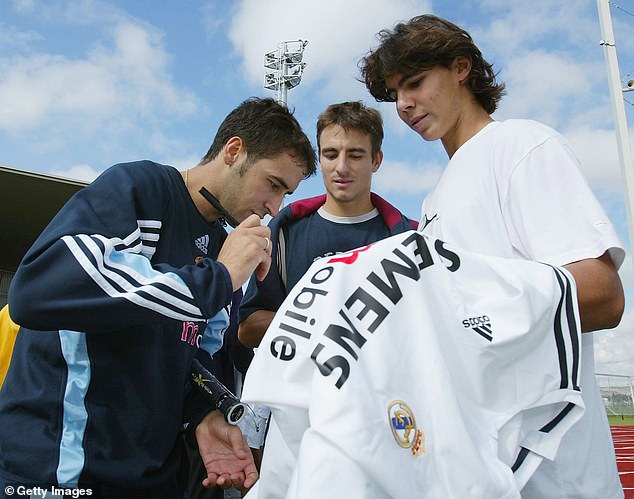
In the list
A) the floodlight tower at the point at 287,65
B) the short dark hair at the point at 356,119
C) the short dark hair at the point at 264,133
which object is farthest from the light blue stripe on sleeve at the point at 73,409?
the floodlight tower at the point at 287,65

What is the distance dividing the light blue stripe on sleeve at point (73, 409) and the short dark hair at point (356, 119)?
1.64 metres

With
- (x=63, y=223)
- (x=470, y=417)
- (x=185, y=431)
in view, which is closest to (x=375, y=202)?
(x=185, y=431)

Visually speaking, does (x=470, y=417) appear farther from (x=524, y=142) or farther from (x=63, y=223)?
(x=63, y=223)

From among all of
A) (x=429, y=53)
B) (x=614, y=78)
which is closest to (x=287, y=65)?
(x=614, y=78)

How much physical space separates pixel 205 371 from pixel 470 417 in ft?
3.88

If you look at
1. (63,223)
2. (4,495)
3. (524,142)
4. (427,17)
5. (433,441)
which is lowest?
(4,495)

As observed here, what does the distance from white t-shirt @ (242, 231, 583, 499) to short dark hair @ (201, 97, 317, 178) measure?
1.18 meters

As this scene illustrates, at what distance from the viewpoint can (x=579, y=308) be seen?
1131mm

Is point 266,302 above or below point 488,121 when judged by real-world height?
below

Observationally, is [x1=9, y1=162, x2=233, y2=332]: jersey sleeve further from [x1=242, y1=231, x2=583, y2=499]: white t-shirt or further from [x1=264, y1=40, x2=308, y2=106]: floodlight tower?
[x1=264, y1=40, x2=308, y2=106]: floodlight tower

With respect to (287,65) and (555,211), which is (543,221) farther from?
(287,65)

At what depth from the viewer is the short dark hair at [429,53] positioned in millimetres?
1687

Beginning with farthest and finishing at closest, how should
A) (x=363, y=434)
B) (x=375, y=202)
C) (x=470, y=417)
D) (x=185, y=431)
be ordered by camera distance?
1. (x=375, y=202)
2. (x=185, y=431)
3. (x=470, y=417)
4. (x=363, y=434)

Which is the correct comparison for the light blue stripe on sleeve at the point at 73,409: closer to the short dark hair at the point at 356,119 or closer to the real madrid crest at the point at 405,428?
the real madrid crest at the point at 405,428
